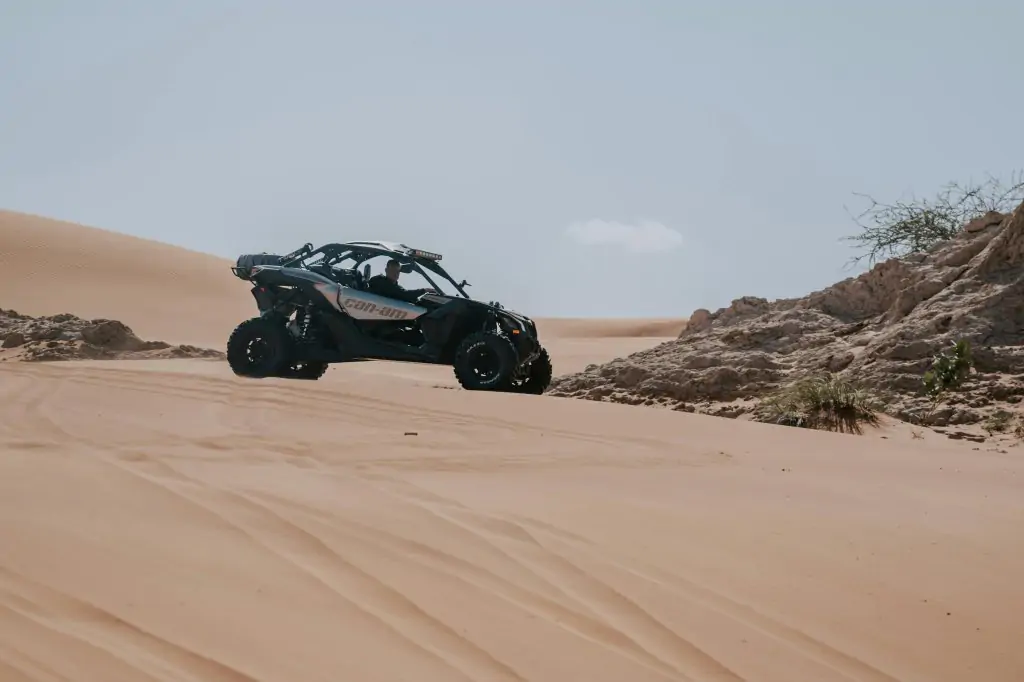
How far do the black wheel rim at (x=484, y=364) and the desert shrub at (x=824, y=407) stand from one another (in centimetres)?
247

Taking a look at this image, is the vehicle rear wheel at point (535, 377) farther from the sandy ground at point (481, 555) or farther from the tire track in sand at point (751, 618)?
the tire track in sand at point (751, 618)

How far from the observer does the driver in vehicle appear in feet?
35.2

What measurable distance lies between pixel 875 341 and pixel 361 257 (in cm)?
509

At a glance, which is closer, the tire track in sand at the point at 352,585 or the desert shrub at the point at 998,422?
the tire track in sand at the point at 352,585

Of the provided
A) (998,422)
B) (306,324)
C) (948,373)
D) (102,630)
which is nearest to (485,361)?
(306,324)

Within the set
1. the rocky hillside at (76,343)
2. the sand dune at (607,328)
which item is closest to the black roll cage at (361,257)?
the rocky hillside at (76,343)

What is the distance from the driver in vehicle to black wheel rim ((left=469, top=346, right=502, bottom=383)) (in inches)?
34.6

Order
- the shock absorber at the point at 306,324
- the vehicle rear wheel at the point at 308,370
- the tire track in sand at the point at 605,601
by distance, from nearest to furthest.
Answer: the tire track in sand at the point at 605,601
the shock absorber at the point at 306,324
the vehicle rear wheel at the point at 308,370

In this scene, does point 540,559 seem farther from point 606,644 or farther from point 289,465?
point 289,465

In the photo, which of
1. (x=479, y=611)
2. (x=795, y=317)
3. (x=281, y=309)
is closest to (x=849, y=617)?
(x=479, y=611)

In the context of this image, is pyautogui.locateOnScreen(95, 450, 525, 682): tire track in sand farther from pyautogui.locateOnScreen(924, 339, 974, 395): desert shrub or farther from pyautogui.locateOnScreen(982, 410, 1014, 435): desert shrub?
pyautogui.locateOnScreen(924, 339, 974, 395): desert shrub

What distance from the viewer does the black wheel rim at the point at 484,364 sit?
10.3 metres

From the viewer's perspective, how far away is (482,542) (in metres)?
3.77

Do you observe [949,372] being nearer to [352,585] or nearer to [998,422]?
[998,422]
